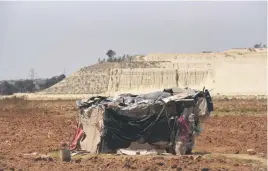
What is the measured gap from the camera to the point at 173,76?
97875 mm

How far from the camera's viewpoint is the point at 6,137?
21328mm

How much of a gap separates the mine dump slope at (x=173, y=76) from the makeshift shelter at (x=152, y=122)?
70812 mm

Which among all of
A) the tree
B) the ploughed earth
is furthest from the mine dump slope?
the ploughed earth

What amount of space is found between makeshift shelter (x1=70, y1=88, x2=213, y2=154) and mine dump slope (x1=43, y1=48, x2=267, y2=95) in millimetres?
70812

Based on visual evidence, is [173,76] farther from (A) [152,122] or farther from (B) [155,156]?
(B) [155,156]

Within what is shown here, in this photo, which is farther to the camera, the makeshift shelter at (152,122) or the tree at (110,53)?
the tree at (110,53)

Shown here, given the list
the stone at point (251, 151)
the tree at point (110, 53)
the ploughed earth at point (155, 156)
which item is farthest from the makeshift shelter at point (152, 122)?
the tree at point (110, 53)

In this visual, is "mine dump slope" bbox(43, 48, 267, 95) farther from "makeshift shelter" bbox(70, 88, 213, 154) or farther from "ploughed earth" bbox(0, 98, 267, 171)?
"makeshift shelter" bbox(70, 88, 213, 154)

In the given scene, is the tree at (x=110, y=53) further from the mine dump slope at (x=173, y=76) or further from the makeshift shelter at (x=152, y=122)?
the makeshift shelter at (x=152, y=122)

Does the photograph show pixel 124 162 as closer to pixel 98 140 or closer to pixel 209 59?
pixel 98 140

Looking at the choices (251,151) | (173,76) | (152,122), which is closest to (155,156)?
(152,122)

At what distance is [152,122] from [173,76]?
8215 centimetres

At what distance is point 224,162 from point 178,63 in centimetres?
9131

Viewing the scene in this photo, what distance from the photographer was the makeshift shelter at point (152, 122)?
52.4 feet
